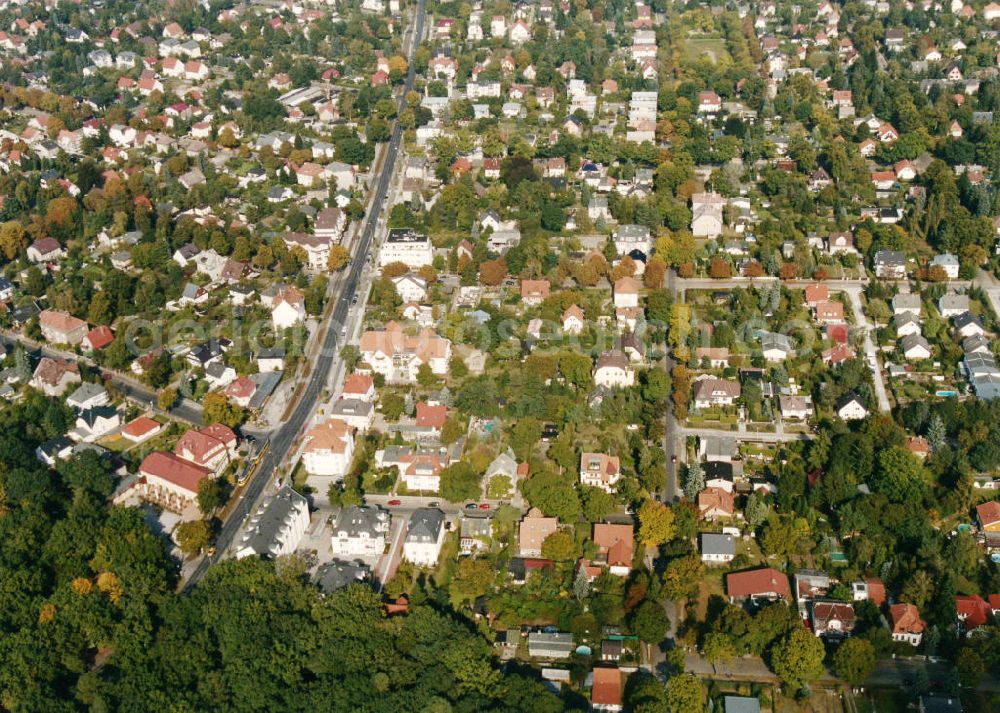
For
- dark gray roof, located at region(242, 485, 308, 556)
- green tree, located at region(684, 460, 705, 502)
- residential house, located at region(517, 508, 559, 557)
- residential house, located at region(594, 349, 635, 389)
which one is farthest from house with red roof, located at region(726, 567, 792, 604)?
dark gray roof, located at region(242, 485, 308, 556)

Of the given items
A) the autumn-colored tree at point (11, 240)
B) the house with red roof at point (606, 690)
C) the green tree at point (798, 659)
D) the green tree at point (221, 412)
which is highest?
the green tree at point (798, 659)

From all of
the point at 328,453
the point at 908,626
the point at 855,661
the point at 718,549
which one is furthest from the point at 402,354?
the point at 908,626

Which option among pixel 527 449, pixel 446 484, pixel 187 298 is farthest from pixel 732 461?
pixel 187 298

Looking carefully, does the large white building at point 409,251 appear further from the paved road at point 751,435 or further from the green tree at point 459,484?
the paved road at point 751,435

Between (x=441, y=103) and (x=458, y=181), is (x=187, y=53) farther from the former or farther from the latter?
(x=458, y=181)

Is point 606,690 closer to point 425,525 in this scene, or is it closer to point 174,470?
point 425,525

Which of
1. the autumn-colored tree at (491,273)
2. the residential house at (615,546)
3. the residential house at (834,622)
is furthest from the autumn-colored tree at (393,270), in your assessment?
the residential house at (834,622)
